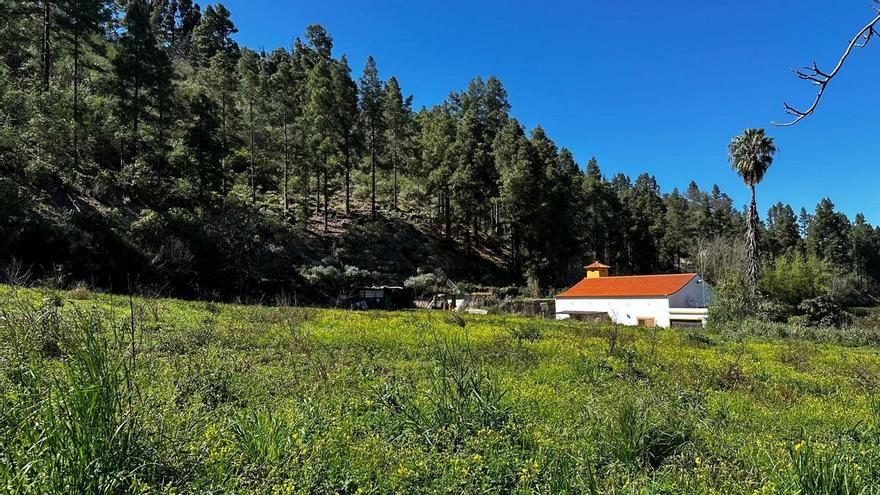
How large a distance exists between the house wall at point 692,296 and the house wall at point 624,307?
2.89 feet

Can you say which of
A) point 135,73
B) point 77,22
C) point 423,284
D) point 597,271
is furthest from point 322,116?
point 597,271

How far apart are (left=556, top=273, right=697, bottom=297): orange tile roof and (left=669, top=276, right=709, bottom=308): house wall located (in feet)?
1.22

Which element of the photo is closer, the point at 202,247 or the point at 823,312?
the point at 202,247

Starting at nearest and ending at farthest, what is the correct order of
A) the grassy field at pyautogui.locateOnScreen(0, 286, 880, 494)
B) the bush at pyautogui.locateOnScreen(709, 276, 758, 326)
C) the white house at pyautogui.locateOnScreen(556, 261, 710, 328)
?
1. the grassy field at pyautogui.locateOnScreen(0, 286, 880, 494)
2. the bush at pyautogui.locateOnScreen(709, 276, 758, 326)
3. the white house at pyautogui.locateOnScreen(556, 261, 710, 328)

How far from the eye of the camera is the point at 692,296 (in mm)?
31734

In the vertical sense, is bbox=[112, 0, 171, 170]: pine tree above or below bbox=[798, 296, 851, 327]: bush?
above

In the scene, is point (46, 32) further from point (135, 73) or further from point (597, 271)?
point (597, 271)

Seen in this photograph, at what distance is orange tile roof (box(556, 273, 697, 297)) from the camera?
31.1 metres

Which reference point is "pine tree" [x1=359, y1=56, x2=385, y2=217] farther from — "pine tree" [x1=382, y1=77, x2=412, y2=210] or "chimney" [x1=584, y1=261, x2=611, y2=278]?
"chimney" [x1=584, y1=261, x2=611, y2=278]

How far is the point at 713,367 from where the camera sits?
10945 millimetres

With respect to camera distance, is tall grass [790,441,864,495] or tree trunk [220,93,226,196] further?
tree trunk [220,93,226,196]

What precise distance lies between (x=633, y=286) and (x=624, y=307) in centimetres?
202

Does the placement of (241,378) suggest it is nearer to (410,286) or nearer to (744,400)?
(744,400)

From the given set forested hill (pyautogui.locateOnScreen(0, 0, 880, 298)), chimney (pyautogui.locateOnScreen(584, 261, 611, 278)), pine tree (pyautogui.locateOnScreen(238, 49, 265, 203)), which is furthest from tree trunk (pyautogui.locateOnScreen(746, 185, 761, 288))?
pine tree (pyautogui.locateOnScreen(238, 49, 265, 203))
